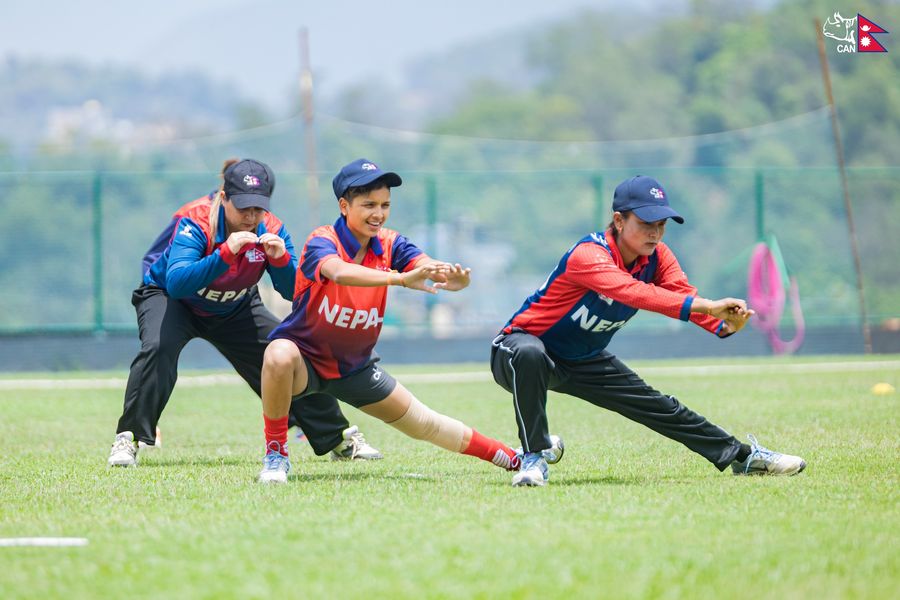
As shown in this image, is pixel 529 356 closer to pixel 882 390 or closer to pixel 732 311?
pixel 732 311

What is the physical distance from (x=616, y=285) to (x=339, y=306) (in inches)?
57.7

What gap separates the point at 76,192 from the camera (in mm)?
22578

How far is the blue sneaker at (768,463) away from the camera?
7.07 metres

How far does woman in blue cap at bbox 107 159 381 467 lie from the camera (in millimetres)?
7629

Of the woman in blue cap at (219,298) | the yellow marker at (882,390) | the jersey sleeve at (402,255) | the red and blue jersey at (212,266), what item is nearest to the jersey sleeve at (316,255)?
the jersey sleeve at (402,255)

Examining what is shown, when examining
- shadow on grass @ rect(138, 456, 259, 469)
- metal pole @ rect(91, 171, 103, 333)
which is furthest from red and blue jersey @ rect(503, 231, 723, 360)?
metal pole @ rect(91, 171, 103, 333)

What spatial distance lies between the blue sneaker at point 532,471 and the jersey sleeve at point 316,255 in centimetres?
144

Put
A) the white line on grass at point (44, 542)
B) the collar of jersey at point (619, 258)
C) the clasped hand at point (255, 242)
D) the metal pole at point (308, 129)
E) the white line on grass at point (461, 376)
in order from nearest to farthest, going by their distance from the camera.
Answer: the white line on grass at point (44, 542)
the collar of jersey at point (619, 258)
the clasped hand at point (255, 242)
the white line on grass at point (461, 376)
the metal pole at point (308, 129)

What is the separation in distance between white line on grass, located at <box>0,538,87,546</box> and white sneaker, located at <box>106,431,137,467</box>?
2731 millimetres

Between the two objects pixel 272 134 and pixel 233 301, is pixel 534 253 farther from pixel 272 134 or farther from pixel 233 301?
pixel 233 301

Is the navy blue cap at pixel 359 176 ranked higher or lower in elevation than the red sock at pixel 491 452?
higher

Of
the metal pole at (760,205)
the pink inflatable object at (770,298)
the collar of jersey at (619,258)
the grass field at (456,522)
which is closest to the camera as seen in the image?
the grass field at (456,522)

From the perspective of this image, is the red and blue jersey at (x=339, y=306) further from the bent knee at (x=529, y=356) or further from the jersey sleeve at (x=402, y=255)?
the bent knee at (x=529, y=356)

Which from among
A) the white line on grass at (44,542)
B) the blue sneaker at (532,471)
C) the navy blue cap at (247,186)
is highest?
the navy blue cap at (247,186)
